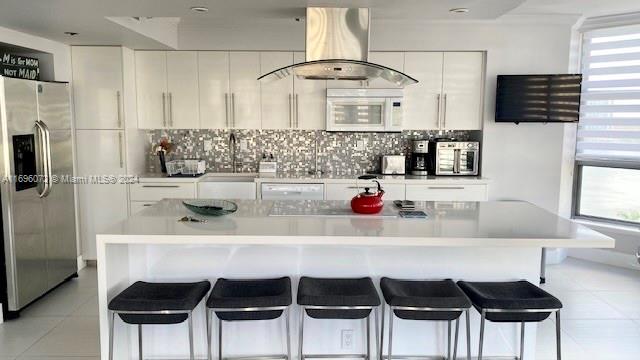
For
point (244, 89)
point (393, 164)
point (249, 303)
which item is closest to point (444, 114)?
point (393, 164)

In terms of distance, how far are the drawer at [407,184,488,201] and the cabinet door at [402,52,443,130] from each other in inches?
25.8

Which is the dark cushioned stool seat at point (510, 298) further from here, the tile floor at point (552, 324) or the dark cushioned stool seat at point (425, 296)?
the tile floor at point (552, 324)

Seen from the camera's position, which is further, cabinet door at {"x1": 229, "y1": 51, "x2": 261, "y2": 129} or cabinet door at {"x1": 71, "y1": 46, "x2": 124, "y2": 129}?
cabinet door at {"x1": 229, "y1": 51, "x2": 261, "y2": 129}

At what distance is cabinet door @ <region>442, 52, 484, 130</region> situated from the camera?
5133mm

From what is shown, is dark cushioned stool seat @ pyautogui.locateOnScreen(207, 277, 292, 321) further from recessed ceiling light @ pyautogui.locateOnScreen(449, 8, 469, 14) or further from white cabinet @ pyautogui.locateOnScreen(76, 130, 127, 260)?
white cabinet @ pyautogui.locateOnScreen(76, 130, 127, 260)

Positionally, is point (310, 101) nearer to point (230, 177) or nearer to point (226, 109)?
point (226, 109)

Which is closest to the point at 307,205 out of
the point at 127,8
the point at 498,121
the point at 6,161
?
the point at 127,8

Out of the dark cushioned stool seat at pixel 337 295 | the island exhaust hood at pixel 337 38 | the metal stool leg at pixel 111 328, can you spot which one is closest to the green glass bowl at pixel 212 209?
the dark cushioned stool seat at pixel 337 295

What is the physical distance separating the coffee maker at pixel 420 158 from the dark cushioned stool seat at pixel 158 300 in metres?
3.15

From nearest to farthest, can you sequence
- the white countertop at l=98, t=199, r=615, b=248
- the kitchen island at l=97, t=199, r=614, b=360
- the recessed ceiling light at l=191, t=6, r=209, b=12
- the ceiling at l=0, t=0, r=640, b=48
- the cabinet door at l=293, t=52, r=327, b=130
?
the white countertop at l=98, t=199, r=615, b=248
the kitchen island at l=97, t=199, r=614, b=360
the ceiling at l=0, t=0, r=640, b=48
the recessed ceiling light at l=191, t=6, r=209, b=12
the cabinet door at l=293, t=52, r=327, b=130

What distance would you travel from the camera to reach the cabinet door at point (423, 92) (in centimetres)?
514

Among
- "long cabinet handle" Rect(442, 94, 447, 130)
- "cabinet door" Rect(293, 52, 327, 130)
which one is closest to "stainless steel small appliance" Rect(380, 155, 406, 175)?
"long cabinet handle" Rect(442, 94, 447, 130)

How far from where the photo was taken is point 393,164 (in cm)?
534

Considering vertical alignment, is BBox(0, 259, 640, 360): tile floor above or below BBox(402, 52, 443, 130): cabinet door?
below
